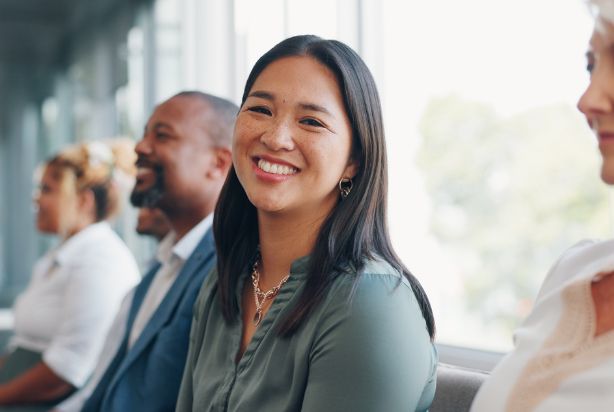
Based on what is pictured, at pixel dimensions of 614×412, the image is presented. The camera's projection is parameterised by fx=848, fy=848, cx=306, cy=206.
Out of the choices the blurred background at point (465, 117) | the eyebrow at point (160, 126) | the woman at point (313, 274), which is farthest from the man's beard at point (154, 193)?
the blurred background at point (465, 117)

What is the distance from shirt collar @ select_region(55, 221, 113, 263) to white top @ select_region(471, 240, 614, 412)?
2126mm

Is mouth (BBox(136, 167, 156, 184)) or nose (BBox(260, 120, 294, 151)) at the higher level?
nose (BBox(260, 120, 294, 151))

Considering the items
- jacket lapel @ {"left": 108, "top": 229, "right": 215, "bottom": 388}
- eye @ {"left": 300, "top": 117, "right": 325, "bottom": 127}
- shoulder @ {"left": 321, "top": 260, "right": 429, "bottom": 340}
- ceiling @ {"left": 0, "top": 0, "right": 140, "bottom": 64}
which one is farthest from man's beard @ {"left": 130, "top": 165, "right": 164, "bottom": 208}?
ceiling @ {"left": 0, "top": 0, "right": 140, "bottom": 64}

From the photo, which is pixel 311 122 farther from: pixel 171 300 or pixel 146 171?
pixel 146 171

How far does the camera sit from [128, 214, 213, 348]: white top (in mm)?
2152

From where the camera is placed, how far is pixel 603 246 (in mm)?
1016

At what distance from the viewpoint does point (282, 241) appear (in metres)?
1.59

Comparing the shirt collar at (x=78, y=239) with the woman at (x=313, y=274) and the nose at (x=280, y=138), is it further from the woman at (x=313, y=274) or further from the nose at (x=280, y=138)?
the nose at (x=280, y=138)

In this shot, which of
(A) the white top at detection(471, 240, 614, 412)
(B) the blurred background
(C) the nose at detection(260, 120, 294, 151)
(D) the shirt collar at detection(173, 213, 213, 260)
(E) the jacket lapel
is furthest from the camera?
(B) the blurred background

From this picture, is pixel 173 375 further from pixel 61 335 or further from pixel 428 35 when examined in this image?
pixel 428 35

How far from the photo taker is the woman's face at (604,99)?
92 cm

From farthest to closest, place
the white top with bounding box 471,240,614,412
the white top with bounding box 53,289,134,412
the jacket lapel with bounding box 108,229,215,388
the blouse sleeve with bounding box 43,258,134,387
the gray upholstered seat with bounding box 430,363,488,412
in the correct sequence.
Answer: the blouse sleeve with bounding box 43,258,134,387 < the white top with bounding box 53,289,134,412 < the jacket lapel with bounding box 108,229,215,388 < the gray upholstered seat with bounding box 430,363,488,412 < the white top with bounding box 471,240,614,412

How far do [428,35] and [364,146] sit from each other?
1.24 meters

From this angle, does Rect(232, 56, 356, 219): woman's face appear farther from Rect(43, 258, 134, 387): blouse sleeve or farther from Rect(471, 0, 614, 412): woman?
Rect(43, 258, 134, 387): blouse sleeve
